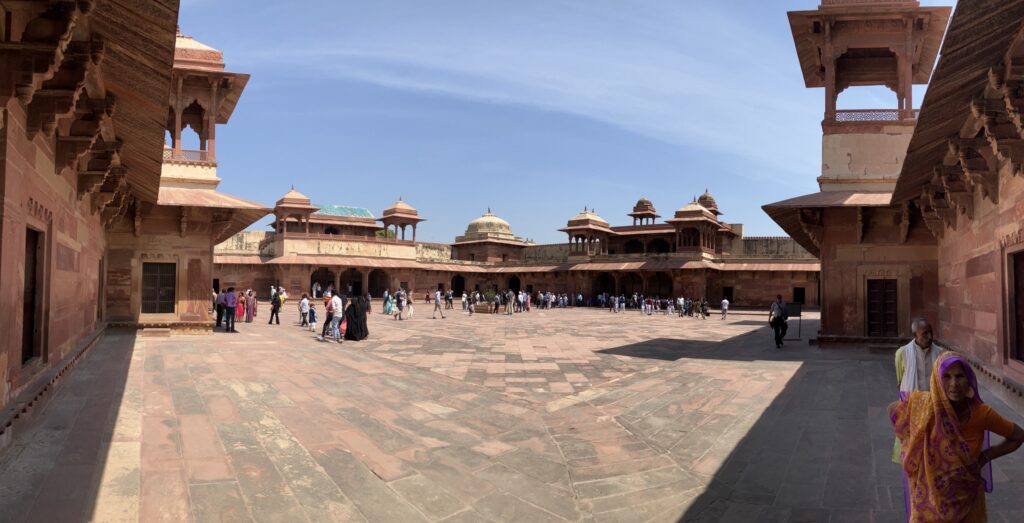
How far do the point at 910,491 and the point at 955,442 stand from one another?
36 centimetres

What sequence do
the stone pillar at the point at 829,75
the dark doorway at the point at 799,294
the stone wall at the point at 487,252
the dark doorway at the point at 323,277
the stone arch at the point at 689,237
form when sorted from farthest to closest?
the stone wall at the point at 487,252 < the dark doorway at the point at 323,277 < the stone arch at the point at 689,237 < the dark doorway at the point at 799,294 < the stone pillar at the point at 829,75

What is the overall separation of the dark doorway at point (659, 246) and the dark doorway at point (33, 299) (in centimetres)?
3845

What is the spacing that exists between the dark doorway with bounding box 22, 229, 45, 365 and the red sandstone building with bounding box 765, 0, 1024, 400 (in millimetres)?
7462

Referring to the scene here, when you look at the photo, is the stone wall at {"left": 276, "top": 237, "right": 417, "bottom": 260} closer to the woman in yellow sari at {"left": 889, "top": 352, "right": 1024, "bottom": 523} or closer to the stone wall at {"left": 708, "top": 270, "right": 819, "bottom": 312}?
the stone wall at {"left": 708, "top": 270, "right": 819, "bottom": 312}

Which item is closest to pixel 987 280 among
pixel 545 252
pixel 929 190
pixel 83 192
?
pixel 929 190

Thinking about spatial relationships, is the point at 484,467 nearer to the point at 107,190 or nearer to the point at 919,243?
the point at 107,190

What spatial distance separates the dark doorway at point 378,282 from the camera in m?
38.7

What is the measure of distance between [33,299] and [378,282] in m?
33.7

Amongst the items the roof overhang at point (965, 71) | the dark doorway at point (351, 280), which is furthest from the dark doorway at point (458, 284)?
the roof overhang at point (965, 71)

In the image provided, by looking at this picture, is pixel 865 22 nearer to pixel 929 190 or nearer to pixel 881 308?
pixel 929 190

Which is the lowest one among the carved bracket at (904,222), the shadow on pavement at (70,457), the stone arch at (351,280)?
the shadow on pavement at (70,457)

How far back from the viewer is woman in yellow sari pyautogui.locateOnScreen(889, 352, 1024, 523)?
8.28 ft

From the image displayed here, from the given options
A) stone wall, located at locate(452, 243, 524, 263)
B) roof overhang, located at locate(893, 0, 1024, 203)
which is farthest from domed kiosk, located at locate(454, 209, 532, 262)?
roof overhang, located at locate(893, 0, 1024, 203)

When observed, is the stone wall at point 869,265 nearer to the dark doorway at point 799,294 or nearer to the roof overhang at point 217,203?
the roof overhang at point 217,203
